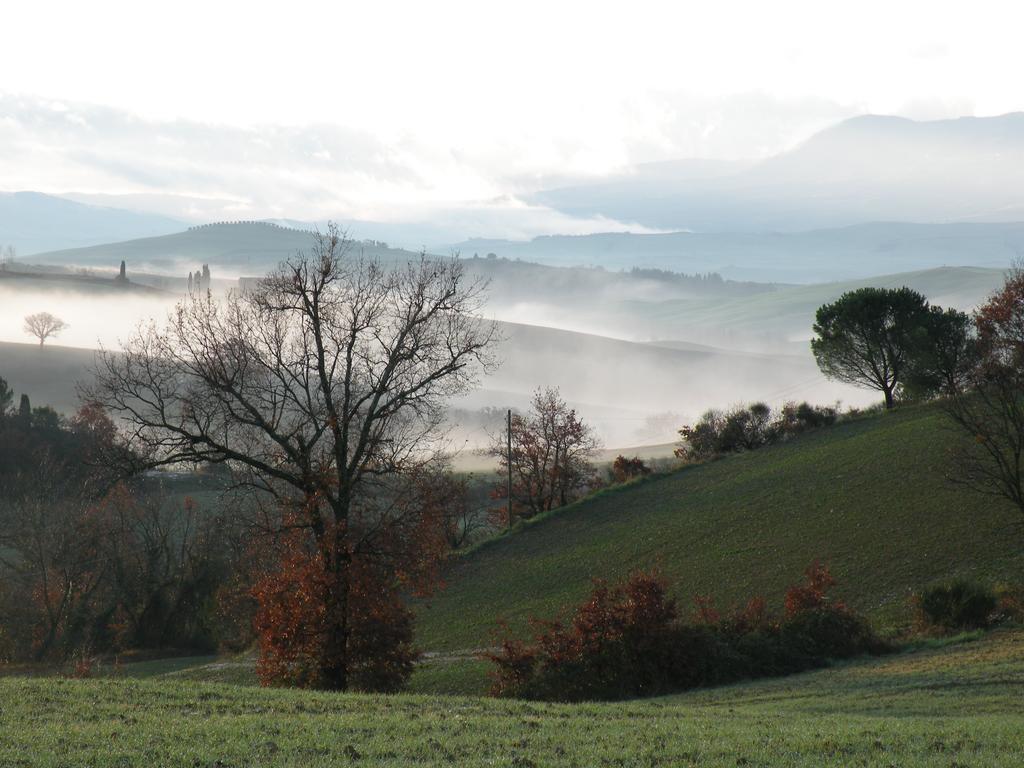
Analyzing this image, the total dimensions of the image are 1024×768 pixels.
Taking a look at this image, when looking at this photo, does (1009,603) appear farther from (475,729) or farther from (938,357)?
(938,357)

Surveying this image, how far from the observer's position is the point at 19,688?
1691cm

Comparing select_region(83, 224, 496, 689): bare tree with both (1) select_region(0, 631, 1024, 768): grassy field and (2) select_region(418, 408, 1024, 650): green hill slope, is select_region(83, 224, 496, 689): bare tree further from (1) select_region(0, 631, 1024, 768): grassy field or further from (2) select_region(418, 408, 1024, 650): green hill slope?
(2) select_region(418, 408, 1024, 650): green hill slope

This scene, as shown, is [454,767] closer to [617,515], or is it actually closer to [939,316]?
[617,515]

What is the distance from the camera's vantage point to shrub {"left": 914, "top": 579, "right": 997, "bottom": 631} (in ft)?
103

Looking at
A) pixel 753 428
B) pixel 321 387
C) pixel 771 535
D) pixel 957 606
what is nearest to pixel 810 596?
pixel 957 606

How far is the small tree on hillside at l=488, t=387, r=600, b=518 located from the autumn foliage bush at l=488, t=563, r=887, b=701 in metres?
45.4

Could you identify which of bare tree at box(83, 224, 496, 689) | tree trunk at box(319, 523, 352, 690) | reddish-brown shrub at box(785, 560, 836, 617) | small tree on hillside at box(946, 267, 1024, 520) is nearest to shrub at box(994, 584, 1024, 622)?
small tree on hillside at box(946, 267, 1024, 520)

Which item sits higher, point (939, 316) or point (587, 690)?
point (939, 316)

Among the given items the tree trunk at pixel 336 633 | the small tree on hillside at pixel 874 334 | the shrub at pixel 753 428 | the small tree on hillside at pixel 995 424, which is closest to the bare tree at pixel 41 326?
the shrub at pixel 753 428

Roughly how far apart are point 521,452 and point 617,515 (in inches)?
790

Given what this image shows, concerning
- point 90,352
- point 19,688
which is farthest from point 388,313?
point 90,352

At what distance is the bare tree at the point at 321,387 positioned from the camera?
26.2 m

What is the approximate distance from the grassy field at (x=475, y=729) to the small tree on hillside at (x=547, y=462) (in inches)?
2230

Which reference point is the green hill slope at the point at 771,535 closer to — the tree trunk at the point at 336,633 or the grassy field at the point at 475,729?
the tree trunk at the point at 336,633
